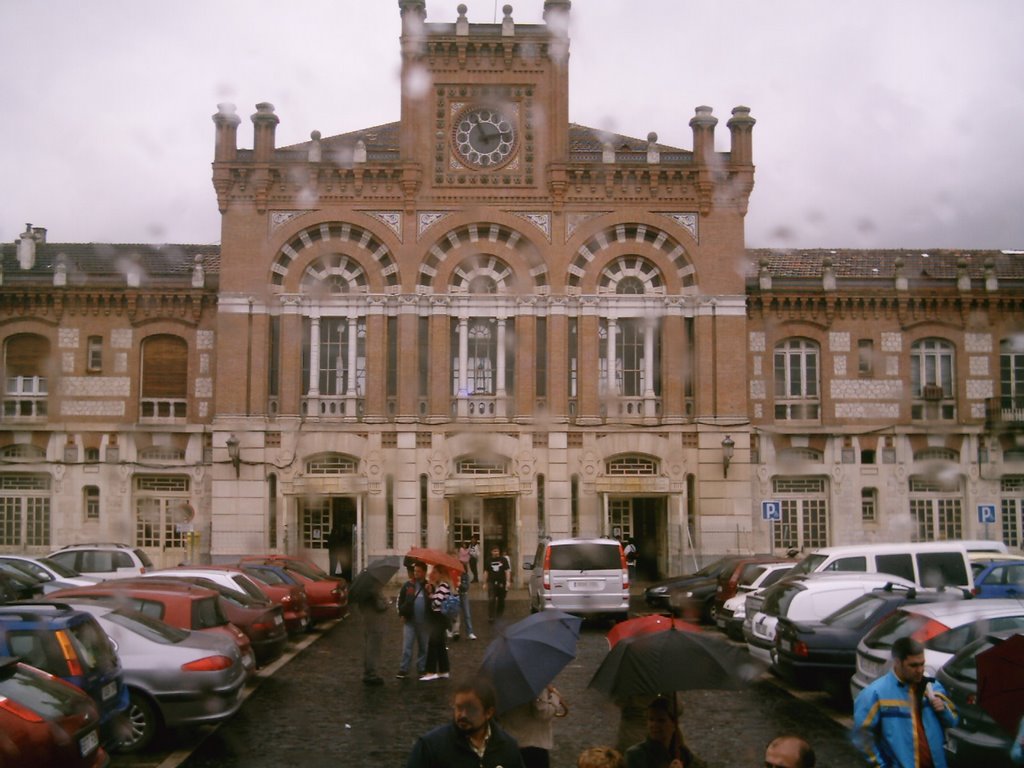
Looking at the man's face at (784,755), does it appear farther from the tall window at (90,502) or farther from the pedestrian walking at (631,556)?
the tall window at (90,502)

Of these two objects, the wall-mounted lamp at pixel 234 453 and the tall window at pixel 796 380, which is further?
the tall window at pixel 796 380

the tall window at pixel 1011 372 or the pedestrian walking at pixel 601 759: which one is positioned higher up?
the tall window at pixel 1011 372

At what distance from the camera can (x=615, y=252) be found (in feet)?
112

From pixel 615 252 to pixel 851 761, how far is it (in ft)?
77.5

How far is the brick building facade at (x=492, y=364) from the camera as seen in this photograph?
109 ft

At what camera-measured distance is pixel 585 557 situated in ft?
74.2

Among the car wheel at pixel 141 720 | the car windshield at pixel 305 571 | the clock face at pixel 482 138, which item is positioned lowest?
the car wheel at pixel 141 720

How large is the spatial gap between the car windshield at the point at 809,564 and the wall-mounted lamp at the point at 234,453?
1810 centimetres

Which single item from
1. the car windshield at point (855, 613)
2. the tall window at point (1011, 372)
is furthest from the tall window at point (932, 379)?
the car windshield at point (855, 613)

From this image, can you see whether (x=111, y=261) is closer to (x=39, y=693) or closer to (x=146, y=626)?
(x=146, y=626)

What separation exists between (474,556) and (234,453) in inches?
315

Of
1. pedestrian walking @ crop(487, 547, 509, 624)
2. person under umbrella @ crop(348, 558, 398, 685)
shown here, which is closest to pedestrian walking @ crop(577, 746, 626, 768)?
person under umbrella @ crop(348, 558, 398, 685)

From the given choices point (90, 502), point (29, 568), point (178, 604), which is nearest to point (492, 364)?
point (90, 502)

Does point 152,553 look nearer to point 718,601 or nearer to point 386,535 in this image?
point 386,535
